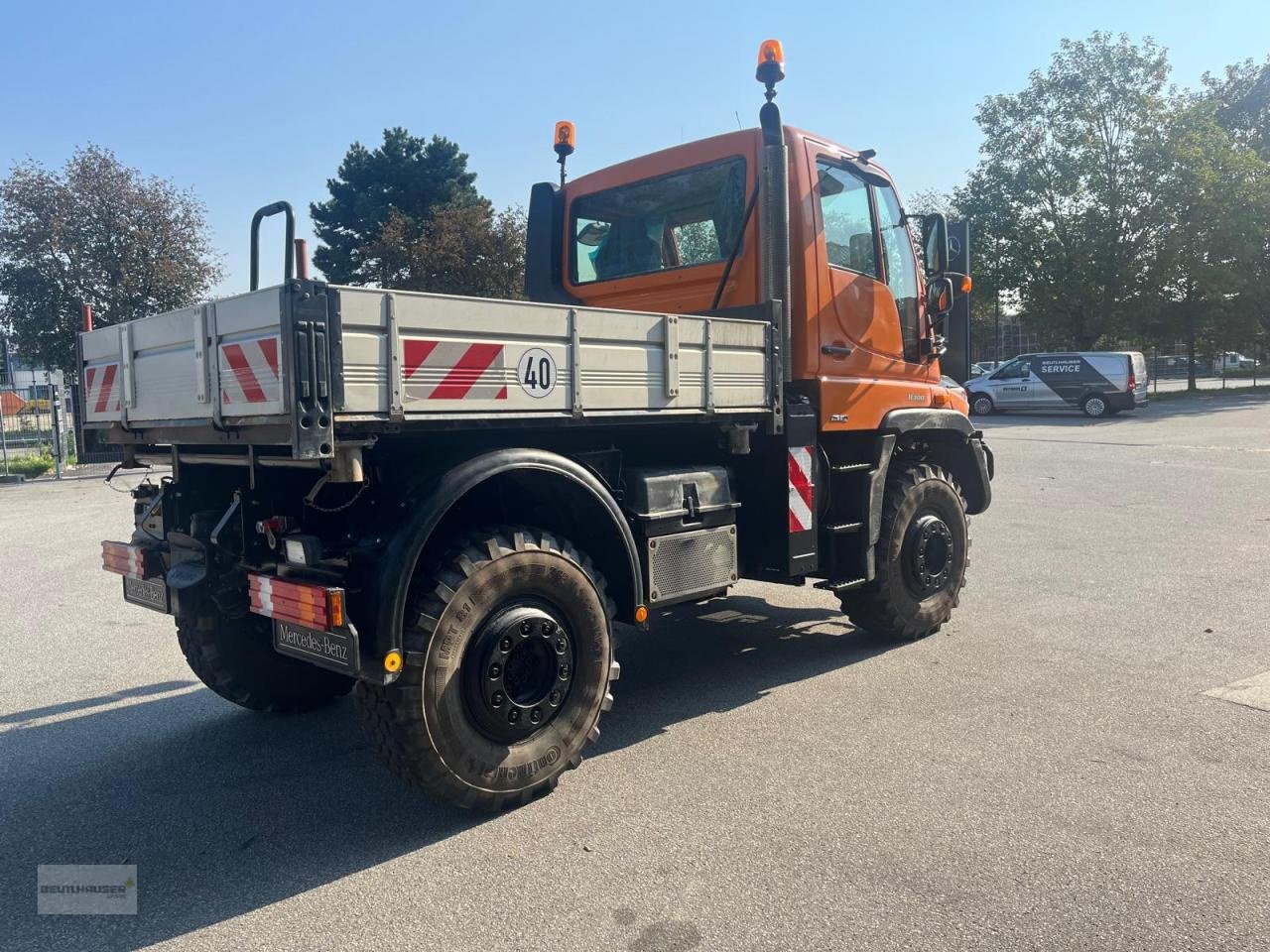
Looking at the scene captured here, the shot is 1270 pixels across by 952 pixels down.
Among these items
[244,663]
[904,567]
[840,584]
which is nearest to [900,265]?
[904,567]

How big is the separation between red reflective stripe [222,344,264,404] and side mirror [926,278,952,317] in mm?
4684

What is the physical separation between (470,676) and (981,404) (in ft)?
101

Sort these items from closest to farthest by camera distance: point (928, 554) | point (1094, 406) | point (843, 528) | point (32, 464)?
1. point (843, 528)
2. point (928, 554)
3. point (32, 464)
4. point (1094, 406)

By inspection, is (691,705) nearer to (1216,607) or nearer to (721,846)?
(721,846)

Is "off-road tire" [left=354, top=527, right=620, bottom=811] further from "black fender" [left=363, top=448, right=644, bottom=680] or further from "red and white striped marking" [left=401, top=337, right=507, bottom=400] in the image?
"red and white striped marking" [left=401, top=337, right=507, bottom=400]

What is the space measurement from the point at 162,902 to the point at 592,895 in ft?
4.74

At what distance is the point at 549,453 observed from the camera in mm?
3994

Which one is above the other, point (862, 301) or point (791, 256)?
point (791, 256)

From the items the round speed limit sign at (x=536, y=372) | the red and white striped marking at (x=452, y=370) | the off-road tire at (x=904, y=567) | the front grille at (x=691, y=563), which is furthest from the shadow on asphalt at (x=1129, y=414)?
the red and white striped marking at (x=452, y=370)

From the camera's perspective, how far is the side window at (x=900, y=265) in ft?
20.5

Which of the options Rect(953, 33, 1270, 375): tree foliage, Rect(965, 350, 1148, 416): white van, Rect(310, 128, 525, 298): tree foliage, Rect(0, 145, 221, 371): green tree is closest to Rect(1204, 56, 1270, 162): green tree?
Rect(953, 33, 1270, 375): tree foliage

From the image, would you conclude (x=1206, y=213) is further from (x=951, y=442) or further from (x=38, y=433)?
(x=38, y=433)

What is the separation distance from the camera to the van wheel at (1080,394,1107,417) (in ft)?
92.0

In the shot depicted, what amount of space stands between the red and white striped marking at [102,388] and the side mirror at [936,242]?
490 cm
